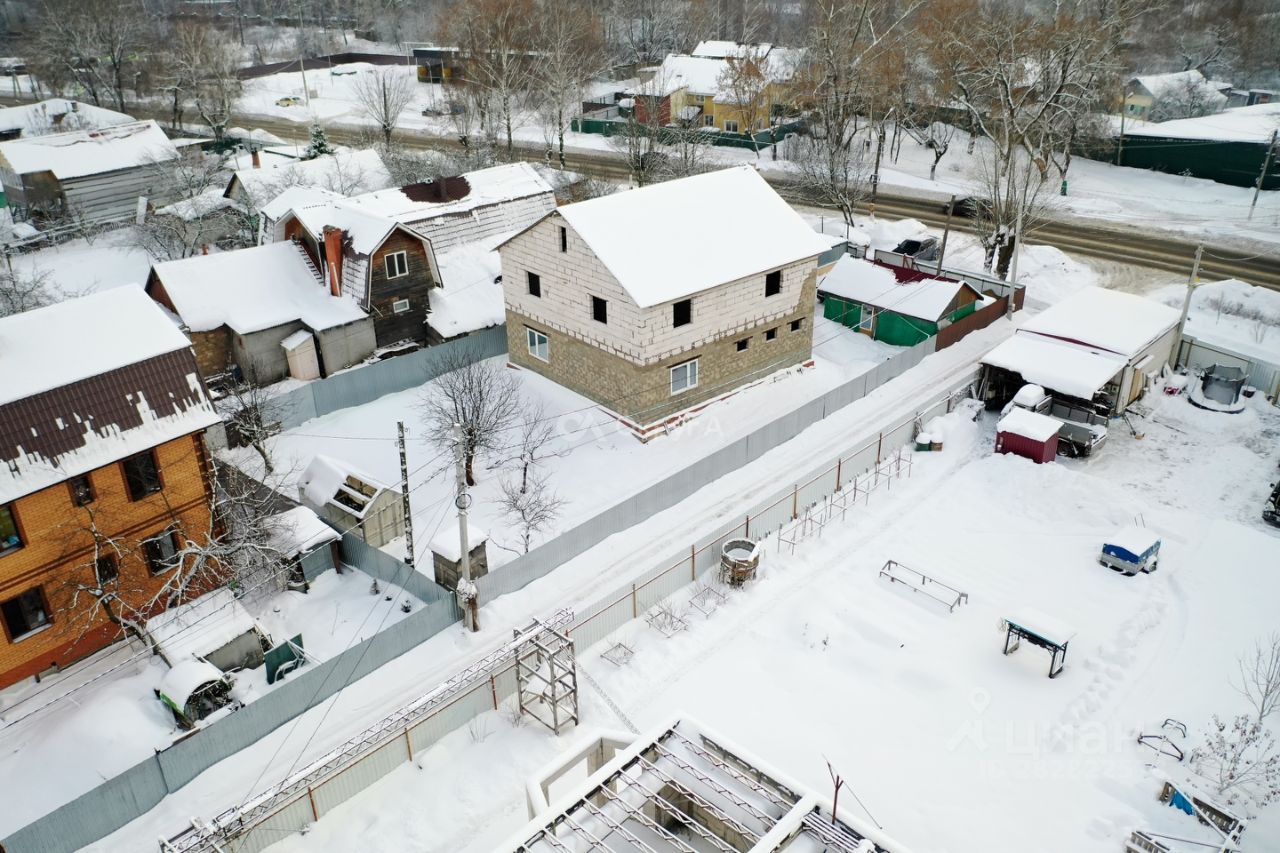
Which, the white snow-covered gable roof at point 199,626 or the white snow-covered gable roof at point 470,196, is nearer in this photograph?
the white snow-covered gable roof at point 199,626

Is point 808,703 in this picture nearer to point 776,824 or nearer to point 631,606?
point 631,606

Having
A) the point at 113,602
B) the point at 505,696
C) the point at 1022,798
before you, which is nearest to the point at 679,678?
the point at 505,696

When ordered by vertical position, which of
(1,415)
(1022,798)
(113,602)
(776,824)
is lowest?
(1022,798)

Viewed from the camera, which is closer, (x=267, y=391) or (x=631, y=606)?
(x=631, y=606)

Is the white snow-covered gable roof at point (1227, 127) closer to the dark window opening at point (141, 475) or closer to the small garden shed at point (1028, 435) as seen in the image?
the small garden shed at point (1028, 435)

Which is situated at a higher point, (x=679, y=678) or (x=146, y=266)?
(x=146, y=266)

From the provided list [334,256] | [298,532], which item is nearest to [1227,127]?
[334,256]

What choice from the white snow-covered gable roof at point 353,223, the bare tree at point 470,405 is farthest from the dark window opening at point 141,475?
the white snow-covered gable roof at point 353,223

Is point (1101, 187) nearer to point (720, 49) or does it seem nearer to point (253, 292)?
point (720, 49)
